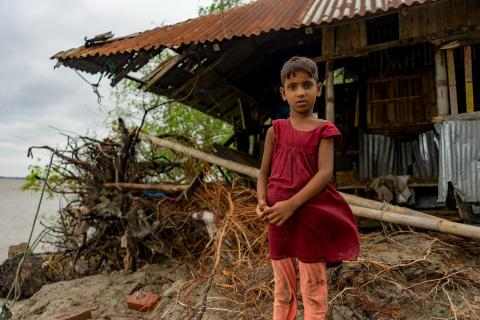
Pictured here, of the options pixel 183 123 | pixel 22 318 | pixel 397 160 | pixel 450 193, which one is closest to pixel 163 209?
pixel 22 318

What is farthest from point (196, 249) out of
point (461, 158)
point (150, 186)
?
point (461, 158)

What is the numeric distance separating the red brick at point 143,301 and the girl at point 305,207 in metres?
2.36

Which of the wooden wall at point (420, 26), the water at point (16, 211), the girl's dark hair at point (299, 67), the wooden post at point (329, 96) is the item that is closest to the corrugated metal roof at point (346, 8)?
the wooden wall at point (420, 26)

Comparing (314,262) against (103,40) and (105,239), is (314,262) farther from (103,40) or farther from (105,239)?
(103,40)

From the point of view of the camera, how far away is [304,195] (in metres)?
1.98

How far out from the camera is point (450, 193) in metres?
5.28

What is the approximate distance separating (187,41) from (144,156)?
6.30 ft

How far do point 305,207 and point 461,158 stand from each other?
4.07 meters

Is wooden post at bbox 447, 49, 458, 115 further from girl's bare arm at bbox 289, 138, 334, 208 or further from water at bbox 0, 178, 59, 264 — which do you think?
water at bbox 0, 178, 59, 264

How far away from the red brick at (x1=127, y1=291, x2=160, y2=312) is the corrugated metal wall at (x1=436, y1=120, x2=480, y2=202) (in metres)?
3.84

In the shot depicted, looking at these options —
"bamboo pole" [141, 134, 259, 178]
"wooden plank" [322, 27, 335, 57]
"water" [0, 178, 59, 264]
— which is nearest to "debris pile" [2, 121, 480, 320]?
"bamboo pole" [141, 134, 259, 178]

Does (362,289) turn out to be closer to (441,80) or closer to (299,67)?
(299,67)

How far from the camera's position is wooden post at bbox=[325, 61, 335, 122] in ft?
20.2

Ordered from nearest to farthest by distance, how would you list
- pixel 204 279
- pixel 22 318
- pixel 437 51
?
1. pixel 204 279
2. pixel 22 318
3. pixel 437 51
